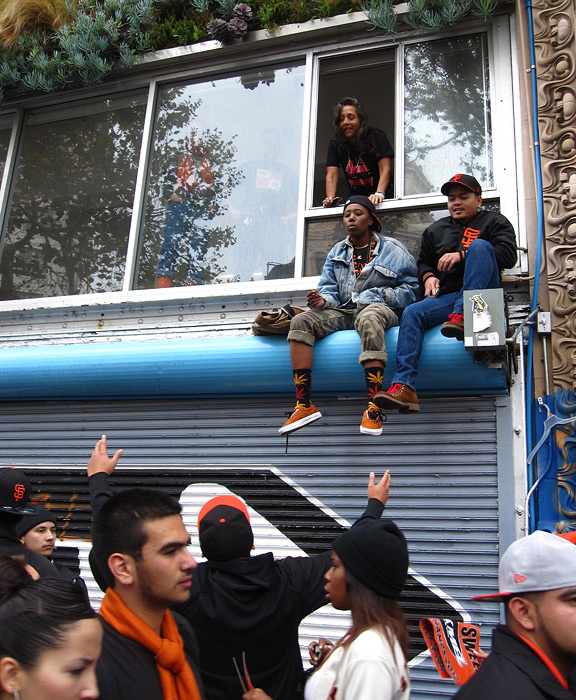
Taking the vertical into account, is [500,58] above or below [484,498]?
above

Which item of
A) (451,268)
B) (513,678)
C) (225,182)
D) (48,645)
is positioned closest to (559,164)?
(451,268)

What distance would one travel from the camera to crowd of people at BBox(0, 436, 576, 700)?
6.47 ft

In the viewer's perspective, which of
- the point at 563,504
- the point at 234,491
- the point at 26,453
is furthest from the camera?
the point at 26,453

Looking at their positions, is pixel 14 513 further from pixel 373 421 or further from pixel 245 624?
pixel 373 421

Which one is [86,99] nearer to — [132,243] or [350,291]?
[132,243]

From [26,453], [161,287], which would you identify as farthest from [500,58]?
[26,453]

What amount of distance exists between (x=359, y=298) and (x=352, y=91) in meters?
2.49

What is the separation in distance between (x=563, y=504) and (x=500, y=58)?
12.5 ft

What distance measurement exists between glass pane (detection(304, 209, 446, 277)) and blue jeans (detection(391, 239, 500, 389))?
1100 millimetres

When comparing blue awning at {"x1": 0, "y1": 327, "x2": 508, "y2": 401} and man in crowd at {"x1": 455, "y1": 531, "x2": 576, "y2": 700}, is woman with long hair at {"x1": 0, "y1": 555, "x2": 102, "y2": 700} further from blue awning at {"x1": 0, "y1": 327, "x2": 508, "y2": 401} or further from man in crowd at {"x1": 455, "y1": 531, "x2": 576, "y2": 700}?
blue awning at {"x1": 0, "y1": 327, "x2": 508, "y2": 401}

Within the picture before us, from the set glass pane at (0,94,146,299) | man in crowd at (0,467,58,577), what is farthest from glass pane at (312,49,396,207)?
man in crowd at (0,467,58,577)

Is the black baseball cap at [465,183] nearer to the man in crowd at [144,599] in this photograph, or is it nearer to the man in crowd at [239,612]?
the man in crowd at [239,612]

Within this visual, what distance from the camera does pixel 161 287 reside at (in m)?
6.50

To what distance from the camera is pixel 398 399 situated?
4336 mm
